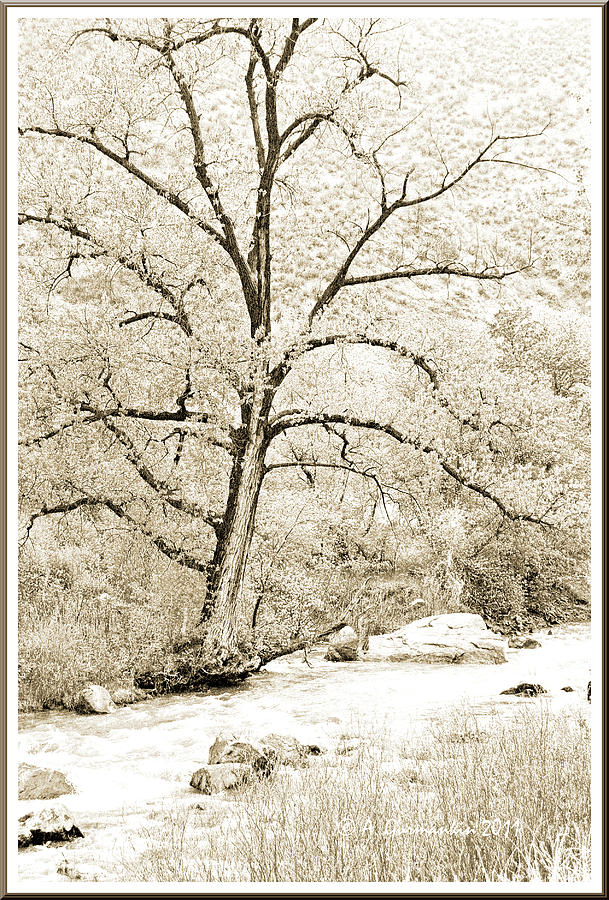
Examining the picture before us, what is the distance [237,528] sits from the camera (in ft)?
27.8

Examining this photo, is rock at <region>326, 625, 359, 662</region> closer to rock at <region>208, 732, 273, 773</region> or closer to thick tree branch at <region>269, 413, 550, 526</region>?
thick tree branch at <region>269, 413, 550, 526</region>

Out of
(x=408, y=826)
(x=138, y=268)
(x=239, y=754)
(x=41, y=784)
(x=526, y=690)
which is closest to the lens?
(x=408, y=826)

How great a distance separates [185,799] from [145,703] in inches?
89.1

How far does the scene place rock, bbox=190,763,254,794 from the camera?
518 centimetres

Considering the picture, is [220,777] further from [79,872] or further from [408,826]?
[408,826]

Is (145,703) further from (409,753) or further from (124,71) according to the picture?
(124,71)

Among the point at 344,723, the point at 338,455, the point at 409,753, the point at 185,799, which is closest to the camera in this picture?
the point at 185,799

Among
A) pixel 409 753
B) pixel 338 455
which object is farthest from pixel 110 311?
pixel 409 753

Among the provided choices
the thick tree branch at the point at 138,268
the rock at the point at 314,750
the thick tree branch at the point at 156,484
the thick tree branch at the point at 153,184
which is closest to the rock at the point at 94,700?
the rock at the point at 314,750

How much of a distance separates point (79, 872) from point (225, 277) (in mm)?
6006

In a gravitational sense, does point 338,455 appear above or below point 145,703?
above

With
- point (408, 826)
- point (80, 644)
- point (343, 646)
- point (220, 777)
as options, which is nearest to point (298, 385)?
point (343, 646)

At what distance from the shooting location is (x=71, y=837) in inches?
175

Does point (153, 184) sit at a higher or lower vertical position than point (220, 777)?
higher
